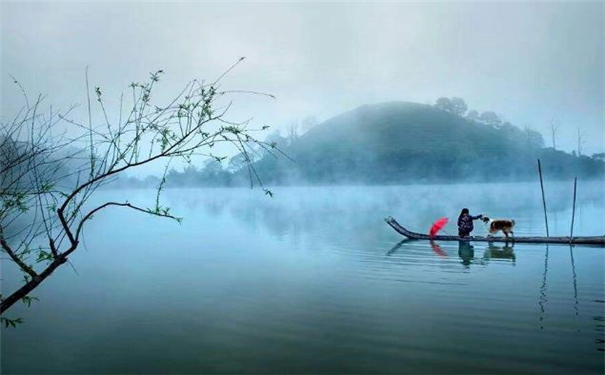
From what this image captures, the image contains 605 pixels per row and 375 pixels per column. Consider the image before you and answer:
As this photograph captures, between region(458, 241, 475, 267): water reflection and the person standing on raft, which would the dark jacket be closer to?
the person standing on raft

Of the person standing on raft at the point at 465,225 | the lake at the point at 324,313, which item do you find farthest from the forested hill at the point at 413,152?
the lake at the point at 324,313

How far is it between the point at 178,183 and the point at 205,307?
635 ft

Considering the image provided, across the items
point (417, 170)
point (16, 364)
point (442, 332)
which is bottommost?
point (16, 364)

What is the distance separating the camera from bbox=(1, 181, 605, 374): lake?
286 inches

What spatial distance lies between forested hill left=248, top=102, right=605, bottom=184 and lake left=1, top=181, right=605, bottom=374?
117 meters

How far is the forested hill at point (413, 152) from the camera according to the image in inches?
5118

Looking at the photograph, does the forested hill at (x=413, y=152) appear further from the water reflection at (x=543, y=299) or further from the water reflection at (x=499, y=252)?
the water reflection at (x=543, y=299)

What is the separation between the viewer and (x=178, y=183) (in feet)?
648

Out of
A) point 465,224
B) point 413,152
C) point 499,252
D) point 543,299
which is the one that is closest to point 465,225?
point 465,224

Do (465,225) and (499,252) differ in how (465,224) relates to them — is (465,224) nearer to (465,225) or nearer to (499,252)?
(465,225)

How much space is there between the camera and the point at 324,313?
383 inches

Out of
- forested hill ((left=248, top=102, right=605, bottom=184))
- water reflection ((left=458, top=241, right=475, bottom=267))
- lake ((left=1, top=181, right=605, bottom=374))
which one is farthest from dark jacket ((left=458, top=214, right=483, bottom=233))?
forested hill ((left=248, top=102, right=605, bottom=184))

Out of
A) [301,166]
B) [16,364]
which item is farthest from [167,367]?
[301,166]

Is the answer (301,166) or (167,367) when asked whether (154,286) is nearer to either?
(167,367)
